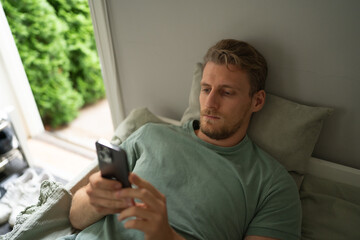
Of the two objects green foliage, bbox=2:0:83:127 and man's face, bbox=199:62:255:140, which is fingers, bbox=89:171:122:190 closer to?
man's face, bbox=199:62:255:140

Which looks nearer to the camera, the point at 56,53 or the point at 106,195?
the point at 106,195

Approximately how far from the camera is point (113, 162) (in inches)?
28.4

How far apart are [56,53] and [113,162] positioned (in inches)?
85.4

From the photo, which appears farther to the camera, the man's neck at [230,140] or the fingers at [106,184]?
the man's neck at [230,140]

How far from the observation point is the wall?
1086 mm

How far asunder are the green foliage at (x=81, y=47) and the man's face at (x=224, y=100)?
1.97 meters

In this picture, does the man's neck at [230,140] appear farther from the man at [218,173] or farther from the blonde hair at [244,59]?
the blonde hair at [244,59]

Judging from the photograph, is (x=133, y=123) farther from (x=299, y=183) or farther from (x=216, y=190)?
(x=299, y=183)

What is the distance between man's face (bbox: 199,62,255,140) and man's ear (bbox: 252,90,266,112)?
0.08 ft

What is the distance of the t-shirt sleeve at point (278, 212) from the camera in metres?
0.94

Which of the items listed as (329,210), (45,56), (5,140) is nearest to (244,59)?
(329,210)

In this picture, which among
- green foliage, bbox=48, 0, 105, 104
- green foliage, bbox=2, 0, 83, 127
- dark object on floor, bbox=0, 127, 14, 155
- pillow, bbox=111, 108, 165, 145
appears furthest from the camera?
green foliage, bbox=48, 0, 105, 104

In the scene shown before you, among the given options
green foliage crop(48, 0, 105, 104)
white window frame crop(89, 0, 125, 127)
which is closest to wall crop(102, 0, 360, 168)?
white window frame crop(89, 0, 125, 127)

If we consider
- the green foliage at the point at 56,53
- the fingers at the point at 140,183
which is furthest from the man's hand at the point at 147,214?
the green foliage at the point at 56,53
